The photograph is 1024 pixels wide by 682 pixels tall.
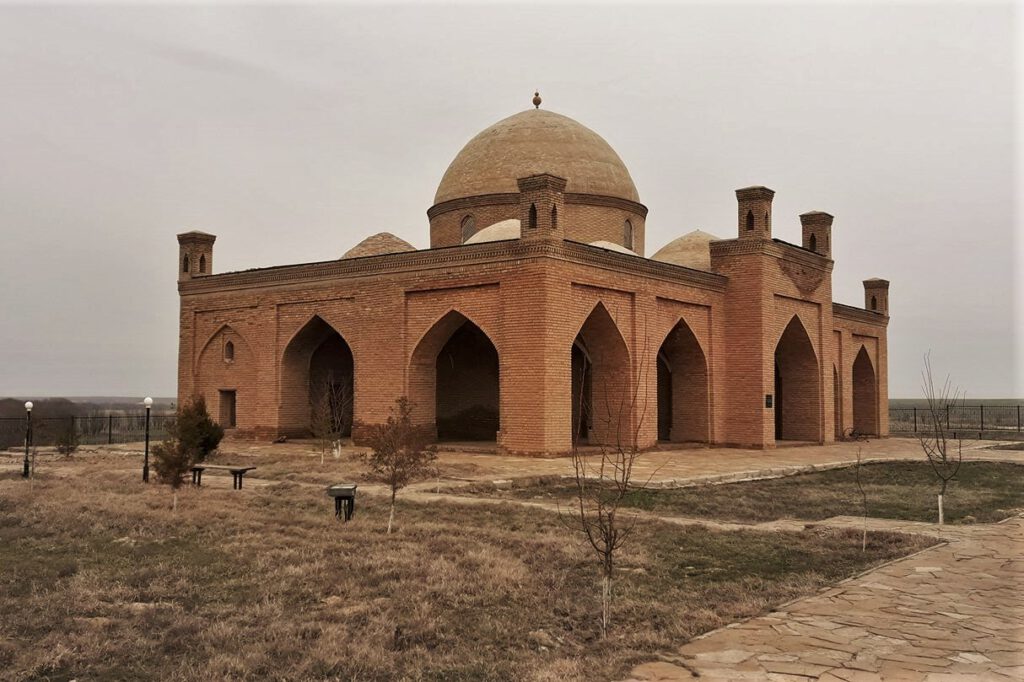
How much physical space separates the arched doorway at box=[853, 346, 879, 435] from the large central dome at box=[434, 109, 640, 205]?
10766mm

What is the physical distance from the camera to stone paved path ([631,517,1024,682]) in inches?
193

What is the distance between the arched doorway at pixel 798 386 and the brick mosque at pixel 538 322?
0.06 meters

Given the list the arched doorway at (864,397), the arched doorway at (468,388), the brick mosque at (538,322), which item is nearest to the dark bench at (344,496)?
the brick mosque at (538,322)

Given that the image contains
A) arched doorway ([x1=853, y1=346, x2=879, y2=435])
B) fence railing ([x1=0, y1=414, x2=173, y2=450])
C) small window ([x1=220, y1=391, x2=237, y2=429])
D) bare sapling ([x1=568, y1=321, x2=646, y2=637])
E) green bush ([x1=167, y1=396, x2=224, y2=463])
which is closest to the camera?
bare sapling ([x1=568, y1=321, x2=646, y2=637])

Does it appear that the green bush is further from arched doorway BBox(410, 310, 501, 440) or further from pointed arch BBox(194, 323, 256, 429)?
arched doorway BBox(410, 310, 501, 440)

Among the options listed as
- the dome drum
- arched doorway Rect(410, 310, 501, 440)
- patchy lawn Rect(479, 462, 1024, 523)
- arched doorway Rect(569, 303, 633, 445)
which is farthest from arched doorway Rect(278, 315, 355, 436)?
patchy lawn Rect(479, 462, 1024, 523)

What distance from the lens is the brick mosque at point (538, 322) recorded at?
18641 mm

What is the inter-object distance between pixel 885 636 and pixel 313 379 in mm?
20795

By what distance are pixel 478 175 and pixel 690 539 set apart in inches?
737

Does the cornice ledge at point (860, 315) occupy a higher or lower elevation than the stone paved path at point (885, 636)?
higher

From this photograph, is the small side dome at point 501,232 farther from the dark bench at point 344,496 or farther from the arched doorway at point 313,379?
the dark bench at point 344,496

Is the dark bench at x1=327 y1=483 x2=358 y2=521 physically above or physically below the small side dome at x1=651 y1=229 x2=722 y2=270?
below

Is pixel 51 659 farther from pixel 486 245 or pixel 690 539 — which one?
pixel 486 245

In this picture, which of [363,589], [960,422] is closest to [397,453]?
[363,589]
